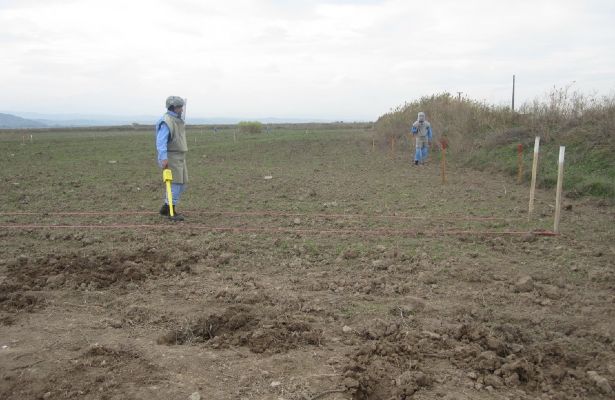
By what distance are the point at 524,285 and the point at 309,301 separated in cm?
203

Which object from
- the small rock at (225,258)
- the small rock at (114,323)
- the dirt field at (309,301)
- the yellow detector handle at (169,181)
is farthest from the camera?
the yellow detector handle at (169,181)

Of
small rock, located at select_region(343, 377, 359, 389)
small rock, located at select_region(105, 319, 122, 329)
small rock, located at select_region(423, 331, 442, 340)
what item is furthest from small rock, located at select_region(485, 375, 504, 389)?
small rock, located at select_region(105, 319, 122, 329)

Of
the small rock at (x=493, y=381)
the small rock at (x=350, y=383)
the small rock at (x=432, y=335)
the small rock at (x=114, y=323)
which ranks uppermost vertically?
the small rock at (x=432, y=335)

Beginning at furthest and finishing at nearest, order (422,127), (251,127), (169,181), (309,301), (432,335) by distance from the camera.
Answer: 1. (251,127)
2. (422,127)
3. (169,181)
4. (309,301)
5. (432,335)

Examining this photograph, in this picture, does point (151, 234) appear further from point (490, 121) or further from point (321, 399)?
point (490, 121)

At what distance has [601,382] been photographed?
9.91ft

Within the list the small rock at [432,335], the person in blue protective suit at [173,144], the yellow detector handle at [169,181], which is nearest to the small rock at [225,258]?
the yellow detector handle at [169,181]

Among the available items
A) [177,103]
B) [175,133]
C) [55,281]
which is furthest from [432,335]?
[177,103]

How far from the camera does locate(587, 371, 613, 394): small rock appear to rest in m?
2.98

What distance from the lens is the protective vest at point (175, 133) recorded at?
759cm

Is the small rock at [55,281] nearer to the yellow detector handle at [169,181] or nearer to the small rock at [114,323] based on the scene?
the small rock at [114,323]

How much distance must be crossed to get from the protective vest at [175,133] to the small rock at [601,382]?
6352 millimetres

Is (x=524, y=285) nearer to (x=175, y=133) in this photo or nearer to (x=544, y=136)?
(x=175, y=133)

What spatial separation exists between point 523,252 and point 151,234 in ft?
15.9
